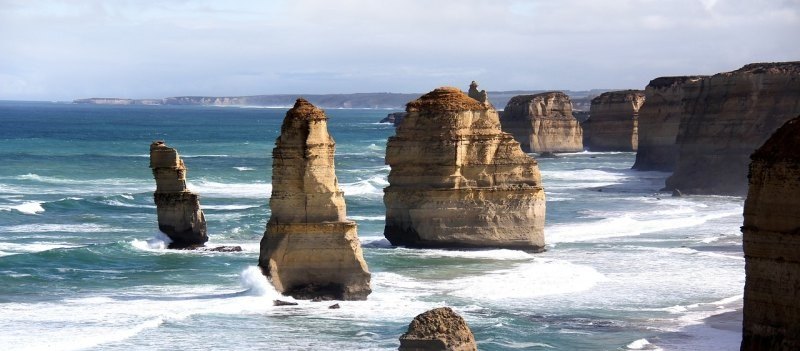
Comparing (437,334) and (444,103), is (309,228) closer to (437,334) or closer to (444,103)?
(444,103)

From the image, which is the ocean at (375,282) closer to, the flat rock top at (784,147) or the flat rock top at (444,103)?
the flat rock top at (444,103)

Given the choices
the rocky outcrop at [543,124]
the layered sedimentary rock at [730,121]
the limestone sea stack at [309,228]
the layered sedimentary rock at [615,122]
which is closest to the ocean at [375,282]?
the limestone sea stack at [309,228]

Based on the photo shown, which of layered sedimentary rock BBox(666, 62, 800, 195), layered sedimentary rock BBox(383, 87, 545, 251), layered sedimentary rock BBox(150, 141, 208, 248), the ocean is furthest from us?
layered sedimentary rock BBox(666, 62, 800, 195)

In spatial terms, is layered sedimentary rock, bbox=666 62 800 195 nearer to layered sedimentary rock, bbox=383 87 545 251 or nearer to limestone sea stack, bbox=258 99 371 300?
layered sedimentary rock, bbox=383 87 545 251

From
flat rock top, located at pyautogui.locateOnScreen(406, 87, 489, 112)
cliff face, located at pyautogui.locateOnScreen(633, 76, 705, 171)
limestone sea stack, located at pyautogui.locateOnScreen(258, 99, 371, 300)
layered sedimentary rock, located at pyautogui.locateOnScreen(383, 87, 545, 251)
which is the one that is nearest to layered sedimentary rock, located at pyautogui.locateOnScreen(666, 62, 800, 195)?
cliff face, located at pyautogui.locateOnScreen(633, 76, 705, 171)

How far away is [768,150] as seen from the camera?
17.4m

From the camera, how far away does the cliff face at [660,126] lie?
8125cm

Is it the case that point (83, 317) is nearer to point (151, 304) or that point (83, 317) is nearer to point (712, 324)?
point (151, 304)

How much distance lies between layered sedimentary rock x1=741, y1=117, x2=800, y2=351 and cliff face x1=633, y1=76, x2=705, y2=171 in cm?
6328

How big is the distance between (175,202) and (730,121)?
30.9 m

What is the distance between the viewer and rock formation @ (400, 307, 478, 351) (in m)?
14.9

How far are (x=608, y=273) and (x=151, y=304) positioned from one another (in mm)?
11848

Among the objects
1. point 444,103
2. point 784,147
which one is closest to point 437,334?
point 784,147

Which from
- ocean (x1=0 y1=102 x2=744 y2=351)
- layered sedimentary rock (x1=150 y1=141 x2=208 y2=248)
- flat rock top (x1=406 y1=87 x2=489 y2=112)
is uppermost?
flat rock top (x1=406 y1=87 x2=489 y2=112)
